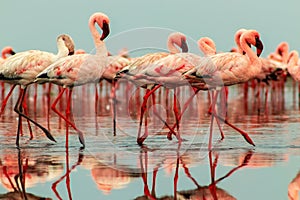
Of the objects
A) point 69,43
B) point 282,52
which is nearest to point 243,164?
point 69,43

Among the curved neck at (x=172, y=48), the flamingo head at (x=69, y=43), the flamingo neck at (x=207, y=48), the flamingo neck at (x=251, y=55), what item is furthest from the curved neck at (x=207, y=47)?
the flamingo head at (x=69, y=43)

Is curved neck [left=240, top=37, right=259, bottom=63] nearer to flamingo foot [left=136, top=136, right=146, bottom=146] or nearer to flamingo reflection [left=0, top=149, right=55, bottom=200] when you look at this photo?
flamingo foot [left=136, top=136, right=146, bottom=146]

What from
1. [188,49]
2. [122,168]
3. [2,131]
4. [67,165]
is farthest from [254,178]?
[2,131]

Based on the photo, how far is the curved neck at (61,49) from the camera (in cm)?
1251

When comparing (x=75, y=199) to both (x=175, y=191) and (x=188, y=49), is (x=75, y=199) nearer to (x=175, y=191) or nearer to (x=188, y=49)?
(x=175, y=191)

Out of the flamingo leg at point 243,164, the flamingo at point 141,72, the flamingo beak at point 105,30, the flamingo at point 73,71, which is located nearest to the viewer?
the flamingo leg at point 243,164

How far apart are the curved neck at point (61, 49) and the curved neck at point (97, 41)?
49 centimetres

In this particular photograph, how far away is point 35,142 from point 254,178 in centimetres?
481

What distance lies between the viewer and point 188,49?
41.0ft

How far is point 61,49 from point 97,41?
0.69m

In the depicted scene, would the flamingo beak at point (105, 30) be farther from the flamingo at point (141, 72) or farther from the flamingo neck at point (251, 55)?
the flamingo neck at point (251, 55)

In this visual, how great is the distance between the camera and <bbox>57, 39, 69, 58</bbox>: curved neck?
492 inches

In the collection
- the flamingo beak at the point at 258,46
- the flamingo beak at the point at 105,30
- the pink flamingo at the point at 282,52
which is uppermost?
the pink flamingo at the point at 282,52

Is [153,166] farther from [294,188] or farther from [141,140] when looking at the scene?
[141,140]
